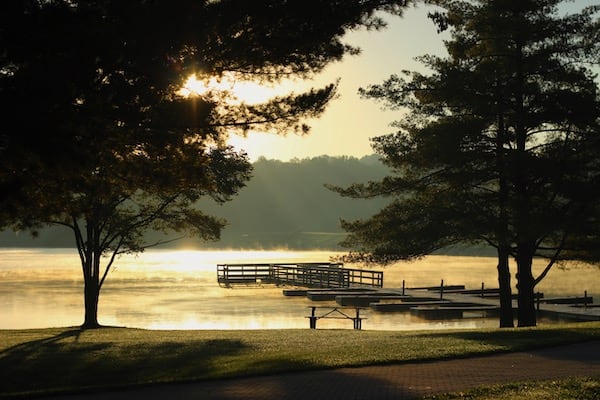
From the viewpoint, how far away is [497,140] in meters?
28.6

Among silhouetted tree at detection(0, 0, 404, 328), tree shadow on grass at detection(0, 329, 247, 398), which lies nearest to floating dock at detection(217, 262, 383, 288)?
tree shadow on grass at detection(0, 329, 247, 398)

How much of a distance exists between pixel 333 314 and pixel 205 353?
21224 millimetres

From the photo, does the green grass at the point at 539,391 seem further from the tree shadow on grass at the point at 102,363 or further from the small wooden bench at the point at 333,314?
the small wooden bench at the point at 333,314

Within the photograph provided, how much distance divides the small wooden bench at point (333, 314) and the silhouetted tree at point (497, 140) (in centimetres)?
384

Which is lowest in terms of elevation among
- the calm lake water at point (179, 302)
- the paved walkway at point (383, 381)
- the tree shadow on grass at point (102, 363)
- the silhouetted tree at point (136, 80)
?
the calm lake water at point (179, 302)

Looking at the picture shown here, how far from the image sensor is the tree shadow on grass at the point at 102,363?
15242mm

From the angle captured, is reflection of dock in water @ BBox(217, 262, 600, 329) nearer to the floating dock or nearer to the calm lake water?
the floating dock

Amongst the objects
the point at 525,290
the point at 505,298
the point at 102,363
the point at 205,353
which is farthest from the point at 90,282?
the point at 525,290

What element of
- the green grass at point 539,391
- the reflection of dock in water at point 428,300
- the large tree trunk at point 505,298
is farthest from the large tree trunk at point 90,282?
the green grass at point 539,391

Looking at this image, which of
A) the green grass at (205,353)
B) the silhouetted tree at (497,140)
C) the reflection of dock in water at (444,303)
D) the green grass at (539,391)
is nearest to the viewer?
the green grass at (539,391)

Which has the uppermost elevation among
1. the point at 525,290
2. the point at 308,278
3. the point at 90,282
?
the point at 90,282

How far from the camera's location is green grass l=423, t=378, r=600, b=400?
11891 millimetres

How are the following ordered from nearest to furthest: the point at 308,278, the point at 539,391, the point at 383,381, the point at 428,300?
the point at 539,391
the point at 383,381
the point at 428,300
the point at 308,278

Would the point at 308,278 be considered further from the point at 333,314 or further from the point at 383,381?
the point at 383,381
